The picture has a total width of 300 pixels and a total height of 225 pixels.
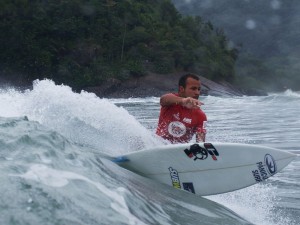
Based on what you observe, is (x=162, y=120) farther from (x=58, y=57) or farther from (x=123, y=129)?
(x=58, y=57)

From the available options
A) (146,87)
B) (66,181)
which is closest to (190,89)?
(66,181)

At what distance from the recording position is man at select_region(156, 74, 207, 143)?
5555mm

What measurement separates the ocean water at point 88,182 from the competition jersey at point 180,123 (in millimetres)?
195

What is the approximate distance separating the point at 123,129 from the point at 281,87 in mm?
78925

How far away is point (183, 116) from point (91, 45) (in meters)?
53.8

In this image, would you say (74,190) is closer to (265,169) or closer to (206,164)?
(206,164)

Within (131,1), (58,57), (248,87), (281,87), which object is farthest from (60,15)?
(281,87)

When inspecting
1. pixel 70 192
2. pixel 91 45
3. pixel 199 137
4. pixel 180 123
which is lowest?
pixel 70 192

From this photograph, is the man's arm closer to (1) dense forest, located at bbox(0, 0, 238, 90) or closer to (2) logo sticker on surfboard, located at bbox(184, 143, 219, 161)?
(2) logo sticker on surfboard, located at bbox(184, 143, 219, 161)

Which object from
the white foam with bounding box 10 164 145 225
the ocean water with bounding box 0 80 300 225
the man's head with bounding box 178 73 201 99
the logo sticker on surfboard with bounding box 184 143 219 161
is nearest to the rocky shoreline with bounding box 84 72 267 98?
the ocean water with bounding box 0 80 300 225

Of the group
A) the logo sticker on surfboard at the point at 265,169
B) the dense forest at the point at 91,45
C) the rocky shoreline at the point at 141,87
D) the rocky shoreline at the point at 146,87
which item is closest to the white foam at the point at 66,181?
the logo sticker on surfboard at the point at 265,169

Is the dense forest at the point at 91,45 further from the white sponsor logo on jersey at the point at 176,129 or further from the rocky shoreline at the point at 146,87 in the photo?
the white sponsor logo on jersey at the point at 176,129

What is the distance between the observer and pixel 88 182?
3.19 meters

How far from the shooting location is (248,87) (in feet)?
210
